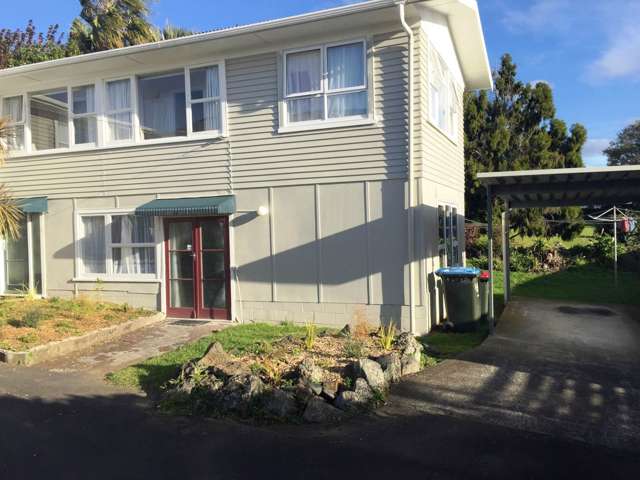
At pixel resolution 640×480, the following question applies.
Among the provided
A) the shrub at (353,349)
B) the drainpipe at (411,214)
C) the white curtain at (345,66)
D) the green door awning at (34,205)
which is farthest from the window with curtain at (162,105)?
the shrub at (353,349)

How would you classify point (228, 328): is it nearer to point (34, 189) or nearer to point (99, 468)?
point (99, 468)

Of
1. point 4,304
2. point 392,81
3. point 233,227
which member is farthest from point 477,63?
point 4,304

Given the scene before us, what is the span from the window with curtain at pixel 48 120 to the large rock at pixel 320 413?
952cm

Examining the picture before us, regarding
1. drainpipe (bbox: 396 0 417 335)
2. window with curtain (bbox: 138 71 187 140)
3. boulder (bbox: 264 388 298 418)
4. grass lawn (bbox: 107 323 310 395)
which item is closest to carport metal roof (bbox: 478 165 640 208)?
drainpipe (bbox: 396 0 417 335)

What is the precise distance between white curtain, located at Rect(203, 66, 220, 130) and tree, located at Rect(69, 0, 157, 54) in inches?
583

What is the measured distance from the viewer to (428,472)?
4109 millimetres

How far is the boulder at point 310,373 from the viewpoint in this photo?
559 centimetres

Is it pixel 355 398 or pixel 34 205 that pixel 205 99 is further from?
pixel 355 398

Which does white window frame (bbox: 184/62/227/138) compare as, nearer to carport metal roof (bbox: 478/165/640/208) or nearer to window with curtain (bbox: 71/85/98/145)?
window with curtain (bbox: 71/85/98/145)

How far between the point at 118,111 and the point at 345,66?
16.4 ft

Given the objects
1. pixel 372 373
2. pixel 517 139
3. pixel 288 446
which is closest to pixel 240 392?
pixel 288 446

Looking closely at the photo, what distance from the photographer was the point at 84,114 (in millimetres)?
11461

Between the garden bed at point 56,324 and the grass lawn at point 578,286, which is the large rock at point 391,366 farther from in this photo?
the grass lawn at point 578,286

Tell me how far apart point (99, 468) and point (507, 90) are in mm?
18946
